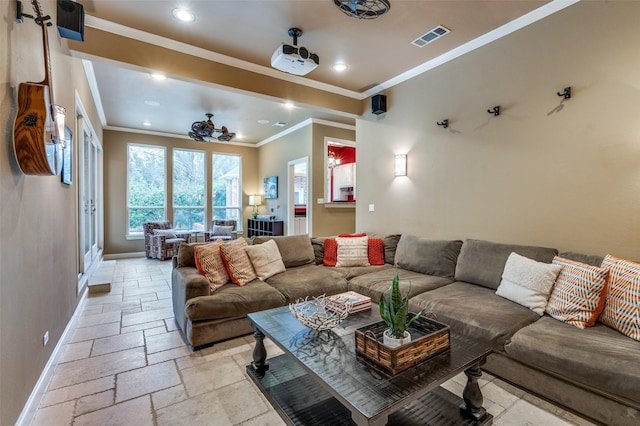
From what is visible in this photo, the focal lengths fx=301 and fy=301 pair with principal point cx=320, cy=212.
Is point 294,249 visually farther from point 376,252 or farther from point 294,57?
point 294,57

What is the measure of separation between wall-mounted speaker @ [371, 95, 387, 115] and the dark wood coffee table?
3327 mm

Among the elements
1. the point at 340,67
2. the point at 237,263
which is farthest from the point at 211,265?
the point at 340,67

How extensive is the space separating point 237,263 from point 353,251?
152 cm

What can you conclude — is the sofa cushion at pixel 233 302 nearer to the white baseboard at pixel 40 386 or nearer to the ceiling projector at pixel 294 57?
the white baseboard at pixel 40 386

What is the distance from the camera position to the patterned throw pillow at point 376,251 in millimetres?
3975

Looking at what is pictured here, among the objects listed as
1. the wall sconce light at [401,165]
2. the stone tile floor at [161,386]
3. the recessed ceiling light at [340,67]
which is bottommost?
the stone tile floor at [161,386]

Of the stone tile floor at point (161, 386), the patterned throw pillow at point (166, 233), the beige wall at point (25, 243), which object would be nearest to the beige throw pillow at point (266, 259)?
the stone tile floor at point (161, 386)

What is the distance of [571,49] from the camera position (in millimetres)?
2629

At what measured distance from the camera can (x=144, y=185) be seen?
7590 millimetres

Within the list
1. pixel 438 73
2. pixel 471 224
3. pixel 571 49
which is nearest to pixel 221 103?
pixel 438 73

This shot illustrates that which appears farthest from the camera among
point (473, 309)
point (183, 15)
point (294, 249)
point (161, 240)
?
point (161, 240)

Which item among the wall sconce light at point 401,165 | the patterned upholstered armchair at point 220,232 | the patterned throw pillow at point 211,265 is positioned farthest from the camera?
the patterned upholstered armchair at point 220,232

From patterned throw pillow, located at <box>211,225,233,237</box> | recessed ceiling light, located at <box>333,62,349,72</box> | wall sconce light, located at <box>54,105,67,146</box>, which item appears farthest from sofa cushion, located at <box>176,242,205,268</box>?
patterned throw pillow, located at <box>211,225,233,237</box>

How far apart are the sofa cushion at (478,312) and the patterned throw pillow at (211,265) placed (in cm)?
183
